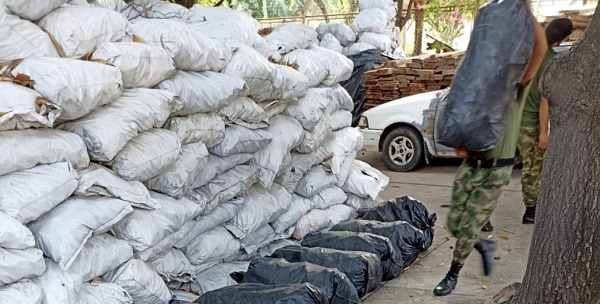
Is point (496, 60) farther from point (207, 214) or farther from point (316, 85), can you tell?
point (316, 85)

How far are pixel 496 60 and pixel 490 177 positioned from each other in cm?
112

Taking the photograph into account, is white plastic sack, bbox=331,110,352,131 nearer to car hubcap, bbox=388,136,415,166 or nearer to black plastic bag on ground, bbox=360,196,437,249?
black plastic bag on ground, bbox=360,196,437,249

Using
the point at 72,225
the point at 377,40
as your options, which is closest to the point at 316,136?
the point at 72,225

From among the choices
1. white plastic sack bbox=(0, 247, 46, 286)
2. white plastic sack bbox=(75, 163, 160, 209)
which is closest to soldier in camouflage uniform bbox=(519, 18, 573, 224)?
white plastic sack bbox=(75, 163, 160, 209)

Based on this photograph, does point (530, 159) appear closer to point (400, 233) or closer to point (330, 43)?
point (400, 233)

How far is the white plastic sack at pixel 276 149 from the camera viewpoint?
5.20m

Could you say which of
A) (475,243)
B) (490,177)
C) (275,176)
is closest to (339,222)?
(275,176)

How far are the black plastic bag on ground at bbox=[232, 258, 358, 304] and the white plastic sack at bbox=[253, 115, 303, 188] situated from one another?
853mm

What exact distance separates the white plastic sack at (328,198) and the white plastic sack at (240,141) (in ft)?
3.45

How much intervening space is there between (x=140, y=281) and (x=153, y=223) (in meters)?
0.34

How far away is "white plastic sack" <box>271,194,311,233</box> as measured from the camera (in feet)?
18.1

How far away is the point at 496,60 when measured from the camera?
9.91ft

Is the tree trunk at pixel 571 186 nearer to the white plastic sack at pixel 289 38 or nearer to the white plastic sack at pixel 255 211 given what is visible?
the white plastic sack at pixel 255 211

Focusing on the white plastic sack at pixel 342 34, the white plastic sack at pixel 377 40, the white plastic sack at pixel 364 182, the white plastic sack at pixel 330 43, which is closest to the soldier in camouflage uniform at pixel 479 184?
the white plastic sack at pixel 364 182
